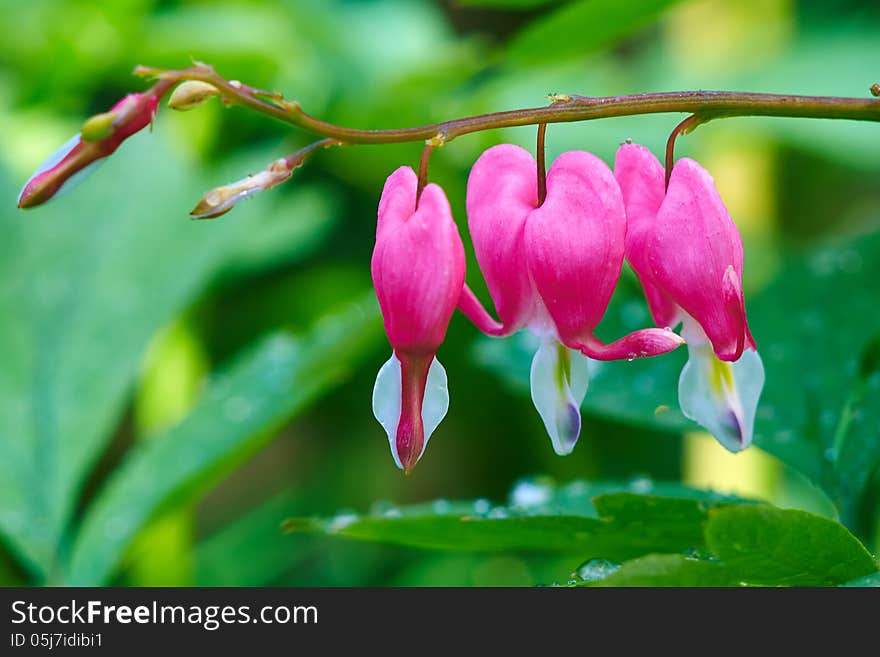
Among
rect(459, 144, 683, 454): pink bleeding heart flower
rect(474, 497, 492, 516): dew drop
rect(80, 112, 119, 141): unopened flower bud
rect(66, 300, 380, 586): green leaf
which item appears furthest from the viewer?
rect(66, 300, 380, 586): green leaf

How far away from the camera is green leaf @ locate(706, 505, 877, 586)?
638 millimetres

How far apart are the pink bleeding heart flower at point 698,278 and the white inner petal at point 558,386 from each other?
83 millimetres

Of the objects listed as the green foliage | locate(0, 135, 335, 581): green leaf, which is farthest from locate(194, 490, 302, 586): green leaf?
the green foliage

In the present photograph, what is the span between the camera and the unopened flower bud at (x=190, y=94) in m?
0.66

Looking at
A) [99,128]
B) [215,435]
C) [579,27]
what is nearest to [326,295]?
[215,435]

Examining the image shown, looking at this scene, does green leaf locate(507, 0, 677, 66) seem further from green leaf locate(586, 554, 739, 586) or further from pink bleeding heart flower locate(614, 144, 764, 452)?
green leaf locate(586, 554, 739, 586)

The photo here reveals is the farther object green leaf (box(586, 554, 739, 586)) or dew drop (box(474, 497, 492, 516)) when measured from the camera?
dew drop (box(474, 497, 492, 516))

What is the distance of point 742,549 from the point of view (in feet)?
2.12

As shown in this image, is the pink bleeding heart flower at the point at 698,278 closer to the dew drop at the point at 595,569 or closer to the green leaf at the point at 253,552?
the dew drop at the point at 595,569

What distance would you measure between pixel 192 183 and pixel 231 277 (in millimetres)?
389

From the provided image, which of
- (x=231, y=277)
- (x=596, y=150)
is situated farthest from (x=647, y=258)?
(x=231, y=277)

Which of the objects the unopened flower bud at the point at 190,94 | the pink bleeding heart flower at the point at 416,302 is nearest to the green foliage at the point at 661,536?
the pink bleeding heart flower at the point at 416,302

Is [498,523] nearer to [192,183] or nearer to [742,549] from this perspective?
[742,549]

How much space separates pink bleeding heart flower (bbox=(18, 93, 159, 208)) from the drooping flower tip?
0.22 ft
